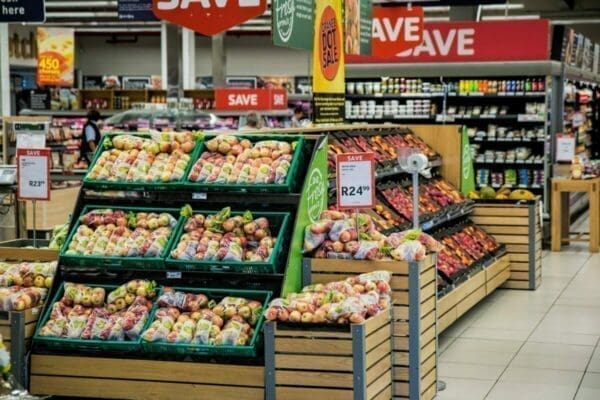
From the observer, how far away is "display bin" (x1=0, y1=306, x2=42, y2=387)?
5656 millimetres

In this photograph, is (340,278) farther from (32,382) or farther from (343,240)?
(32,382)

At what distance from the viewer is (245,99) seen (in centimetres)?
1920

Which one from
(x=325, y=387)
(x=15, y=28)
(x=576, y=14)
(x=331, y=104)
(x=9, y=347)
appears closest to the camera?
(x=325, y=387)

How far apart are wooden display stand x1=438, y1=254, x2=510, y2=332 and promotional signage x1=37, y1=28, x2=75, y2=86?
14.7m

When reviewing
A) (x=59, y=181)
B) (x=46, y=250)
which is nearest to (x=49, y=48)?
(x=59, y=181)

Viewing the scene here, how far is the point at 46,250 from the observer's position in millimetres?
6430

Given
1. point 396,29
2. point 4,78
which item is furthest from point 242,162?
point 4,78

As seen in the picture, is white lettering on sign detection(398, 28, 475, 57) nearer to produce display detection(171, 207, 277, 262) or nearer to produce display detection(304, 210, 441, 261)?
produce display detection(304, 210, 441, 261)

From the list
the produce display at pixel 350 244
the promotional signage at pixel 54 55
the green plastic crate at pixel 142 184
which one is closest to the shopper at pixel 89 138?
the promotional signage at pixel 54 55

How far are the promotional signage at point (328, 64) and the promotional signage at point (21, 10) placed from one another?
7.99 ft

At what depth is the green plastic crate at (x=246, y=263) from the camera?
5609mm

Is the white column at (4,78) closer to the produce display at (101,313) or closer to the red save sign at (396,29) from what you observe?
the red save sign at (396,29)

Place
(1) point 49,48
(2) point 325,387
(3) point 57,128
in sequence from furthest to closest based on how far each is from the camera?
(1) point 49,48, (3) point 57,128, (2) point 325,387

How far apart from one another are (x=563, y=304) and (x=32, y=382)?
5.10 meters
